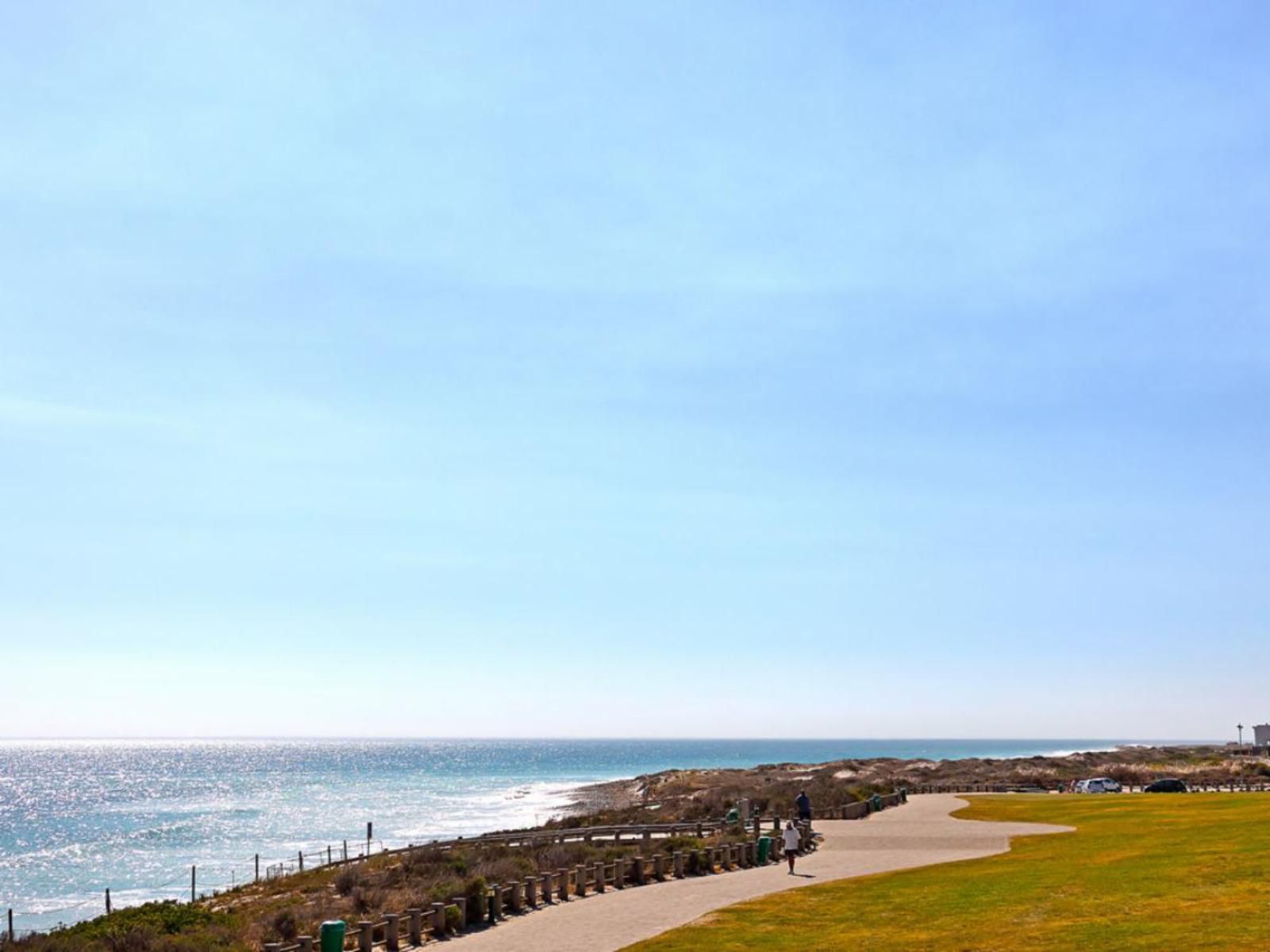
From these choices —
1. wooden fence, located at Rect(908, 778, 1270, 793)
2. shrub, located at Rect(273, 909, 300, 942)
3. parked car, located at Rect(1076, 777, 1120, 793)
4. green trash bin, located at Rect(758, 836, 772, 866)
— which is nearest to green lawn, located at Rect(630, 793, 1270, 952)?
green trash bin, located at Rect(758, 836, 772, 866)

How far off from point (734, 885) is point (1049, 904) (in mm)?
10288

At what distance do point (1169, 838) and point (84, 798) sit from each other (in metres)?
154

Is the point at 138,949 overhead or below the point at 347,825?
overhead

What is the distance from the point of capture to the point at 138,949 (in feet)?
72.2

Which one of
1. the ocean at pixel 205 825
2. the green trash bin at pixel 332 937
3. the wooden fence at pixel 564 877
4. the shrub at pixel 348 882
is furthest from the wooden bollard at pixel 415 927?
the ocean at pixel 205 825

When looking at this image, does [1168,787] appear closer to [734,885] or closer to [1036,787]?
[1036,787]

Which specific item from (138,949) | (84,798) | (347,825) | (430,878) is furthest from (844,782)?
(84,798)

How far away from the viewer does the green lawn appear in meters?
18.6

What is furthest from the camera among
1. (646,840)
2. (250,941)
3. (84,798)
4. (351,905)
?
(84,798)

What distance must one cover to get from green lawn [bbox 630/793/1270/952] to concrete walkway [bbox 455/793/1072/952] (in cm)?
113

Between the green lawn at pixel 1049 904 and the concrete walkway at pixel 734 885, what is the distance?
113 cm

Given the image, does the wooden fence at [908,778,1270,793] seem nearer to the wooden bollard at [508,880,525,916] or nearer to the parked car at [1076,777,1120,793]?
the parked car at [1076,777,1120,793]

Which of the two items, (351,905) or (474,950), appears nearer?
(474,950)

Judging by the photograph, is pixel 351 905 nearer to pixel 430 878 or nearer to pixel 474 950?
pixel 430 878
